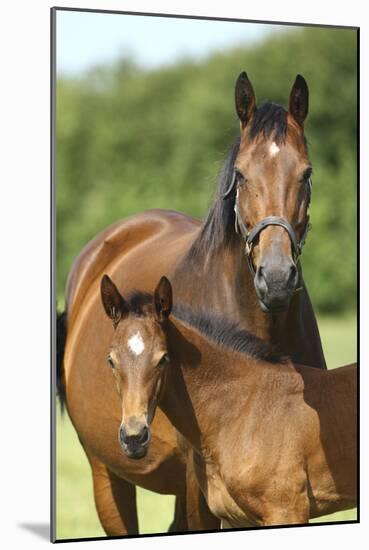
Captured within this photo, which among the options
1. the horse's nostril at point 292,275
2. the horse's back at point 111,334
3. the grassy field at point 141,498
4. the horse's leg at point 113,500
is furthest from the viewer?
the grassy field at point 141,498

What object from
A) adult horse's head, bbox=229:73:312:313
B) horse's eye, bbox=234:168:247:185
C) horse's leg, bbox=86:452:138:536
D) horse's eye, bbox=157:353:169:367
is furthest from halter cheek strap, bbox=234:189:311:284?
horse's leg, bbox=86:452:138:536

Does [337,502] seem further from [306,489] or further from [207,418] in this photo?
[207,418]

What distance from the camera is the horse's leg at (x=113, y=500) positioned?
554 cm

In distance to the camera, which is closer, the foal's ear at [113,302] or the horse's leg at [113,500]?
the foal's ear at [113,302]

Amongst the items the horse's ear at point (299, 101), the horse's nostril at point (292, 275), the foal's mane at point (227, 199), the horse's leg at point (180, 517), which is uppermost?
the horse's ear at point (299, 101)

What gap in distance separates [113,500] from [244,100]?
209 centimetres

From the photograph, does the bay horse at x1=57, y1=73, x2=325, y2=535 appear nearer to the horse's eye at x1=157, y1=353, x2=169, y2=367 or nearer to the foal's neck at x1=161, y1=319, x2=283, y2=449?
the foal's neck at x1=161, y1=319, x2=283, y2=449

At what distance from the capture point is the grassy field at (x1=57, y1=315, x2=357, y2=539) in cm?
608

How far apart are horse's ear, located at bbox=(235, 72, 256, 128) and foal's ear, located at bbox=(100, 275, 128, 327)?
952mm

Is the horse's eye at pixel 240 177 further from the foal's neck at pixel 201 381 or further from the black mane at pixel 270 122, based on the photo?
the foal's neck at pixel 201 381

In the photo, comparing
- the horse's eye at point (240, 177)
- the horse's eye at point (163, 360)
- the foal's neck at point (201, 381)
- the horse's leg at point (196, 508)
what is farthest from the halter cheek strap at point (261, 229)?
the horse's leg at point (196, 508)

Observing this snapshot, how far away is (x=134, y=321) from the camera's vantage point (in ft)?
13.6

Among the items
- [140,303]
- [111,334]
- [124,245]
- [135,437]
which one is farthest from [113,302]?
[124,245]

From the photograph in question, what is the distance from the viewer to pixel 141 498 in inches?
299
